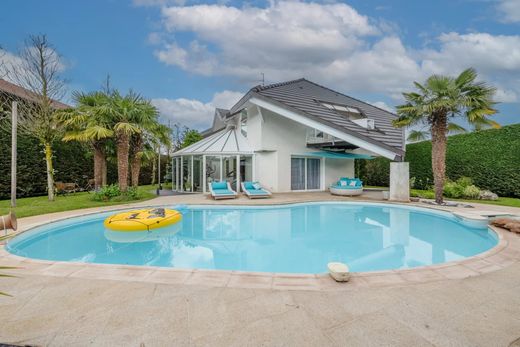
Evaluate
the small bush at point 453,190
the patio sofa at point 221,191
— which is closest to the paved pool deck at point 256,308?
the patio sofa at point 221,191

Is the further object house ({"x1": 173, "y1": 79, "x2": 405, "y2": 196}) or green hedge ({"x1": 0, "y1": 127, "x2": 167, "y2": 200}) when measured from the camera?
house ({"x1": 173, "y1": 79, "x2": 405, "y2": 196})

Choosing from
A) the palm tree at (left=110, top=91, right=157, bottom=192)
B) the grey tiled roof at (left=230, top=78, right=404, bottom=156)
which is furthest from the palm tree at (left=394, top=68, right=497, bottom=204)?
the palm tree at (left=110, top=91, right=157, bottom=192)

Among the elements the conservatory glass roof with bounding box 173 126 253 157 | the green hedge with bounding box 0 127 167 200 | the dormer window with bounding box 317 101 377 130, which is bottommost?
the green hedge with bounding box 0 127 167 200

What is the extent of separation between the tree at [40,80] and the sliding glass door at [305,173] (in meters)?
15.5

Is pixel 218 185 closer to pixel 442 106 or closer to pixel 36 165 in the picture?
pixel 36 165

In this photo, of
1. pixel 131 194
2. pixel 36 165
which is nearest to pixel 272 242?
pixel 131 194

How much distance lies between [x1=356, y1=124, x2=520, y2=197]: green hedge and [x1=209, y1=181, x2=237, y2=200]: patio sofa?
1510 centimetres

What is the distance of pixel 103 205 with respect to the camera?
1367 cm

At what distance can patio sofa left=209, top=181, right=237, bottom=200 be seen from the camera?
16.2 meters

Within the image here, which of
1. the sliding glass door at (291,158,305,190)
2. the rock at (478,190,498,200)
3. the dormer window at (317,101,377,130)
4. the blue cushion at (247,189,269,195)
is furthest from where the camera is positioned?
the dormer window at (317,101,377,130)

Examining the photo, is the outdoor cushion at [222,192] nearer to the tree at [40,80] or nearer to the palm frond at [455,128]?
the tree at [40,80]

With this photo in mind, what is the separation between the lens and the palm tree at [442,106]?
12664mm

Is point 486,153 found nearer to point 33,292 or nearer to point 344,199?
point 344,199

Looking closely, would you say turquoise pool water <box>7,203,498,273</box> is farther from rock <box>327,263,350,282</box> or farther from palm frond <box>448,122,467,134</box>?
palm frond <box>448,122,467,134</box>
